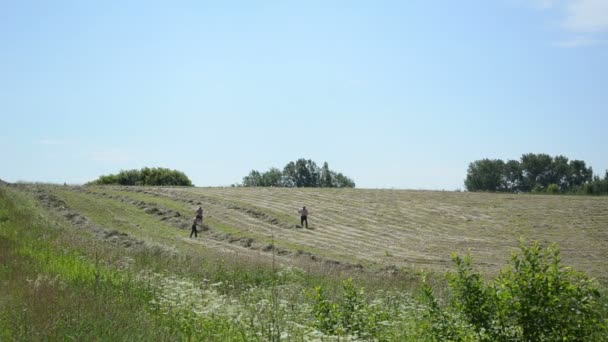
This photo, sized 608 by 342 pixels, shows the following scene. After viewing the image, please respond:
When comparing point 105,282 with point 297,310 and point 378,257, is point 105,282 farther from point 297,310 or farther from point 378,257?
point 378,257

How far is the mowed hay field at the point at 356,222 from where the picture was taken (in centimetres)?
2931

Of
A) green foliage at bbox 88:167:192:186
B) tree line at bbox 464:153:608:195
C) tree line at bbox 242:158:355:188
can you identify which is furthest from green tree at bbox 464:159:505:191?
green foliage at bbox 88:167:192:186

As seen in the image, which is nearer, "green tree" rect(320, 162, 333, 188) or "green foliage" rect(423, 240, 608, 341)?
"green foliage" rect(423, 240, 608, 341)

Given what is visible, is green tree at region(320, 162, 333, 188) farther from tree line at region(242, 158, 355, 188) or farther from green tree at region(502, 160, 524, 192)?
green tree at region(502, 160, 524, 192)

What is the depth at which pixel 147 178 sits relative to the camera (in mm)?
89500

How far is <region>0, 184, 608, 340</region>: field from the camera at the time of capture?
15.5 m

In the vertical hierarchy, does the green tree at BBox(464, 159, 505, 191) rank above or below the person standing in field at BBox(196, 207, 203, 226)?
above

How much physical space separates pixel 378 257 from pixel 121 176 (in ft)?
222

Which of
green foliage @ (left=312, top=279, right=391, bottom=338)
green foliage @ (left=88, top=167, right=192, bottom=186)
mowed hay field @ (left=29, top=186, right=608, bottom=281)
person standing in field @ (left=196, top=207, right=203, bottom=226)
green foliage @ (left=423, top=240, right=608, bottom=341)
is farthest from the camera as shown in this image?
green foliage @ (left=88, top=167, right=192, bottom=186)

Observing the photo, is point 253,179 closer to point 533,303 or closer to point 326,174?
point 326,174

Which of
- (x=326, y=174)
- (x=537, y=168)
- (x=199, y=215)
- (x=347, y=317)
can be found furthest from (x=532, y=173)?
(x=347, y=317)

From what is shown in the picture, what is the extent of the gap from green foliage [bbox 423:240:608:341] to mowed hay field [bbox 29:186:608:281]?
1579 cm

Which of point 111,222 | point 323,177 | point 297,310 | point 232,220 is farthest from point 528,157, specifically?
point 297,310

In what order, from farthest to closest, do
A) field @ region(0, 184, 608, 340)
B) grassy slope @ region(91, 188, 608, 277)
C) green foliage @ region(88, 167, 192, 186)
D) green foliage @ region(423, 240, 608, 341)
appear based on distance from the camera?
1. green foliage @ region(88, 167, 192, 186)
2. grassy slope @ region(91, 188, 608, 277)
3. field @ region(0, 184, 608, 340)
4. green foliage @ region(423, 240, 608, 341)
